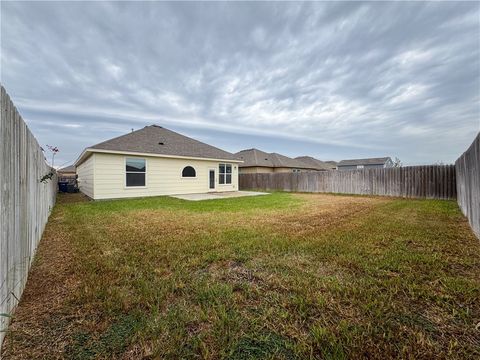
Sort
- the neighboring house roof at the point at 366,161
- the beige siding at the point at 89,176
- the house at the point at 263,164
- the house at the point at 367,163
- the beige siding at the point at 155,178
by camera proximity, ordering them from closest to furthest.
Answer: the beige siding at the point at 155,178 < the beige siding at the point at 89,176 < the house at the point at 263,164 < the house at the point at 367,163 < the neighboring house roof at the point at 366,161

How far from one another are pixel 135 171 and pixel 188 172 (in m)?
3.31

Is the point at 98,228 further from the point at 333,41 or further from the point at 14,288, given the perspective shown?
the point at 333,41

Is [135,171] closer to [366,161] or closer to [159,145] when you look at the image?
[159,145]

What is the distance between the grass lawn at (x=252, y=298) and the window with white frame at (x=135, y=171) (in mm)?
7623

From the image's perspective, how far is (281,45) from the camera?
1021cm

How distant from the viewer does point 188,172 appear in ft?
45.2

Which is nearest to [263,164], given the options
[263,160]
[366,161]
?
[263,160]

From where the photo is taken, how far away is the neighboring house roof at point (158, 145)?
36.1 ft

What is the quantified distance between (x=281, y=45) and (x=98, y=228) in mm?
11055

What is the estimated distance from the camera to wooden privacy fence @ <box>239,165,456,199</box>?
10797mm

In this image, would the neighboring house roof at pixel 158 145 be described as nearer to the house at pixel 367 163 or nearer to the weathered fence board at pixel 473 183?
the weathered fence board at pixel 473 183

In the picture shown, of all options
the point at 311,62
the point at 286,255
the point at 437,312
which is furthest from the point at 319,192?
the point at 437,312

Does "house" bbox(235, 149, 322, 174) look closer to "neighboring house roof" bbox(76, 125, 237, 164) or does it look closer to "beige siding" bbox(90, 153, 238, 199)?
"neighboring house roof" bbox(76, 125, 237, 164)

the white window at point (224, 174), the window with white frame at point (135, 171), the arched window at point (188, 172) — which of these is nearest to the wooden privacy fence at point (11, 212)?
the window with white frame at point (135, 171)
